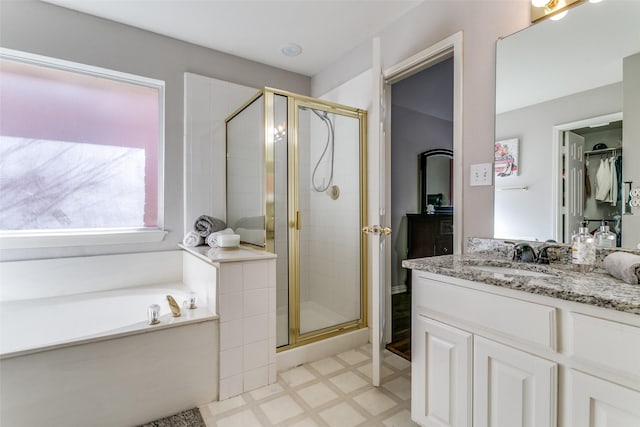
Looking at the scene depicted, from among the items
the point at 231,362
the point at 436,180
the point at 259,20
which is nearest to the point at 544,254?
the point at 231,362

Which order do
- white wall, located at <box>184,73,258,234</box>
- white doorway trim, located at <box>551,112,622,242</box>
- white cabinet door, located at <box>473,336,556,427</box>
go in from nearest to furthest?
white cabinet door, located at <box>473,336,556,427</box> → white doorway trim, located at <box>551,112,622,242</box> → white wall, located at <box>184,73,258,234</box>

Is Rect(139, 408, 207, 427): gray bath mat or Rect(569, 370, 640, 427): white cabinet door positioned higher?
Rect(569, 370, 640, 427): white cabinet door

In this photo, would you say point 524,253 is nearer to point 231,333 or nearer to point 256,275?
point 256,275

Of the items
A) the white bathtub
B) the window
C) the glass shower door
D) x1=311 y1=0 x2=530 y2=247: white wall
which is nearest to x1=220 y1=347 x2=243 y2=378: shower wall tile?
the white bathtub

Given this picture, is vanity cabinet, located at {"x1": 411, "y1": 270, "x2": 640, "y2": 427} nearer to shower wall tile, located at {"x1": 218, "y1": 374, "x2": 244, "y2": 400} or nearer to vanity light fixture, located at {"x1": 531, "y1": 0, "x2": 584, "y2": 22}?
shower wall tile, located at {"x1": 218, "y1": 374, "x2": 244, "y2": 400}

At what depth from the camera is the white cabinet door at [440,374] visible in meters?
1.18

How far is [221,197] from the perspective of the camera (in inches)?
106

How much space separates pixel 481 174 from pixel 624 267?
2.51ft

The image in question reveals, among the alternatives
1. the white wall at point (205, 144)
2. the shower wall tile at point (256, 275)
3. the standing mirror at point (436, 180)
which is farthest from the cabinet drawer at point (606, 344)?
the standing mirror at point (436, 180)

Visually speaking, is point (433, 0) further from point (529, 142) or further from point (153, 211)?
point (153, 211)

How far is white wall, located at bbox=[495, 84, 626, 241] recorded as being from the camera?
4.66 feet

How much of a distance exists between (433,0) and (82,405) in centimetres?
299

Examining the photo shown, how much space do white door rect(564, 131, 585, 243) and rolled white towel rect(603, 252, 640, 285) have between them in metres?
0.27

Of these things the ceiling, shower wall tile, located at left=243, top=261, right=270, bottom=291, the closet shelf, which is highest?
the ceiling
